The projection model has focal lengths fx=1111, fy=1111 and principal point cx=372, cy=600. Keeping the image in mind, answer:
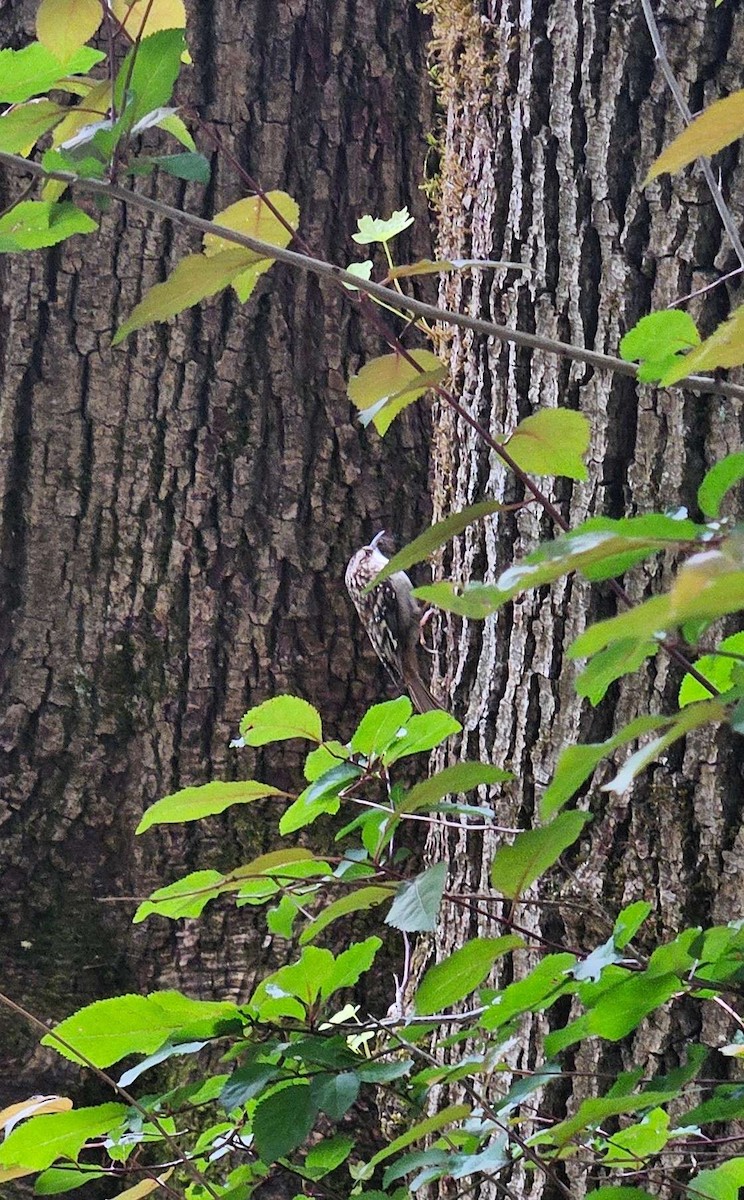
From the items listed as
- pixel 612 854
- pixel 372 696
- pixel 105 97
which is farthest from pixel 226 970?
pixel 105 97

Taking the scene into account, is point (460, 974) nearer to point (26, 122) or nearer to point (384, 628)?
point (26, 122)

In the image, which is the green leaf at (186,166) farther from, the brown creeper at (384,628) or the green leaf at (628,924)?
the brown creeper at (384,628)

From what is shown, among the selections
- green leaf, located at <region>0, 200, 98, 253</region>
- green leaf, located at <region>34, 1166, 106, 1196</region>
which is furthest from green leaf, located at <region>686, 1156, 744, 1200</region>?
green leaf, located at <region>0, 200, 98, 253</region>

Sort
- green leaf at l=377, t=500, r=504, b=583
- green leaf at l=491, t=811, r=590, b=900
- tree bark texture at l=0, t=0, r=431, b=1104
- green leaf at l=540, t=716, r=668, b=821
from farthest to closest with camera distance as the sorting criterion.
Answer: tree bark texture at l=0, t=0, r=431, b=1104 < green leaf at l=491, t=811, r=590, b=900 < green leaf at l=377, t=500, r=504, b=583 < green leaf at l=540, t=716, r=668, b=821

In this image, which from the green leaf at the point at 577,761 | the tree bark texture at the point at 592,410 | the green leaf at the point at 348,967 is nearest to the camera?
the green leaf at the point at 577,761

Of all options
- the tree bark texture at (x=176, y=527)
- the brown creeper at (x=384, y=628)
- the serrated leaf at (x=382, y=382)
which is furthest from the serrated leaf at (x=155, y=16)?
the tree bark texture at (x=176, y=527)

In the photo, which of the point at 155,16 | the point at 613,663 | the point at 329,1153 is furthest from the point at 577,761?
the point at 155,16

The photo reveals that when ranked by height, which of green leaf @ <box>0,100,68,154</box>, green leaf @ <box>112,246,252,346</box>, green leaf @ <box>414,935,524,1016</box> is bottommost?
green leaf @ <box>414,935,524,1016</box>

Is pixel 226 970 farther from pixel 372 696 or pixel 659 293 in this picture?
pixel 659 293

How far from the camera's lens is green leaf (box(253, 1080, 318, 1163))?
28.4 inches

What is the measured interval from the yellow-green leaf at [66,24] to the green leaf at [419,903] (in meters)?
0.57

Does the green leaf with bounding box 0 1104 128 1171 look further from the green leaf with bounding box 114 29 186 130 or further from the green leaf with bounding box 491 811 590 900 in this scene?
the green leaf with bounding box 114 29 186 130

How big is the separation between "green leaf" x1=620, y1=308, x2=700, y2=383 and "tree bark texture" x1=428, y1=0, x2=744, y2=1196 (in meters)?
0.60

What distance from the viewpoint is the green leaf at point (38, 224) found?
719 millimetres
